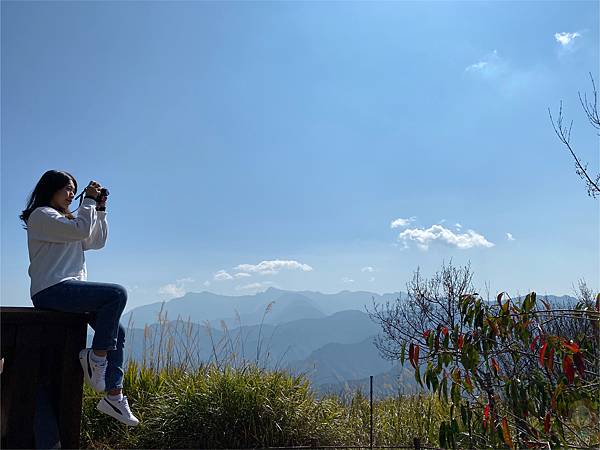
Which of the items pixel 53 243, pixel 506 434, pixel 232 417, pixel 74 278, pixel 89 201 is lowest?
pixel 232 417

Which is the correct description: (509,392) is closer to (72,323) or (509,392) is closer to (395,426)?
(72,323)

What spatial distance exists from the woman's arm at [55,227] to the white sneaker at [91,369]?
52cm

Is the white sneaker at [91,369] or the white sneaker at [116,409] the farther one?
the white sneaker at [116,409]

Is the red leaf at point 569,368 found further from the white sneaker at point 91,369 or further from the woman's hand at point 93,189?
the woman's hand at point 93,189

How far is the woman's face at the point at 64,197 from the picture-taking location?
230cm

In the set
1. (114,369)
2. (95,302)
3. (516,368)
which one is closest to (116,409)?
(114,369)

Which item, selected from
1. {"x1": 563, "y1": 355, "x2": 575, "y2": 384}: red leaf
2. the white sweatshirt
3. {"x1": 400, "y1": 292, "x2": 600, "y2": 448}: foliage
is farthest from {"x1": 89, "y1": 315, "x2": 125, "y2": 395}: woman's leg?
{"x1": 563, "y1": 355, "x2": 575, "y2": 384}: red leaf

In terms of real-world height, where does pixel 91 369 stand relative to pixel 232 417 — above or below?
above

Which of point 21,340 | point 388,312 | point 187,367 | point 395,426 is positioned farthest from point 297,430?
point 388,312

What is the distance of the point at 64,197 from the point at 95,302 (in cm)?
61

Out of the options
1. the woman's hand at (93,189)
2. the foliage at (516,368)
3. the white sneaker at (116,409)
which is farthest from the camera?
the woman's hand at (93,189)

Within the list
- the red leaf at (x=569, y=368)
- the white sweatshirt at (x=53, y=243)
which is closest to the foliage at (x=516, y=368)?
the red leaf at (x=569, y=368)

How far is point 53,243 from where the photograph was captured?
85.0 inches

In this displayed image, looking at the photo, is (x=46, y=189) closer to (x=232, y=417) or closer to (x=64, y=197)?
(x=64, y=197)
